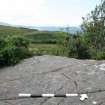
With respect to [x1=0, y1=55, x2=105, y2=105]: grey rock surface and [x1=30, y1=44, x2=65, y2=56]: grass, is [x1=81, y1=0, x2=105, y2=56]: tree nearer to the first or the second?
[x1=30, y1=44, x2=65, y2=56]: grass

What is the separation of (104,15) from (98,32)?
2.86 ft

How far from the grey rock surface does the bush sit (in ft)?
0.69

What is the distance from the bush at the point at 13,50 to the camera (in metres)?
6.94

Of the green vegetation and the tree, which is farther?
the tree

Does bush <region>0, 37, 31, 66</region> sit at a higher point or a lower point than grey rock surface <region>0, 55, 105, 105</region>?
higher

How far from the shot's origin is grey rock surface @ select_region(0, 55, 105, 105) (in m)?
5.08

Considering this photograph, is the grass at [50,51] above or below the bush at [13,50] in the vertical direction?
below

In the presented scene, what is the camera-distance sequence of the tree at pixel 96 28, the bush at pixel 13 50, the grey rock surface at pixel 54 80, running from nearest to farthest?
the grey rock surface at pixel 54 80
the bush at pixel 13 50
the tree at pixel 96 28

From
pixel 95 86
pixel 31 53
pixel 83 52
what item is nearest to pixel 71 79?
pixel 95 86

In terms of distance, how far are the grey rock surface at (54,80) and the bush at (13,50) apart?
0.21 meters

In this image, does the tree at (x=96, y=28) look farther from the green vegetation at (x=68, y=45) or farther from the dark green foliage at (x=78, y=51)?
the dark green foliage at (x=78, y=51)

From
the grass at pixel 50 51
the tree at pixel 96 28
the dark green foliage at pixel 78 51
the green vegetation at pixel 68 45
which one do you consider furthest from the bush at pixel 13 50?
the tree at pixel 96 28

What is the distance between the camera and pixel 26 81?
19.5ft

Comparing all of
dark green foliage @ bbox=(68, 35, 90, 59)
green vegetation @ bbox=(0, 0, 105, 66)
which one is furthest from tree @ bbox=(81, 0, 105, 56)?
dark green foliage @ bbox=(68, 35, 90, 59)
